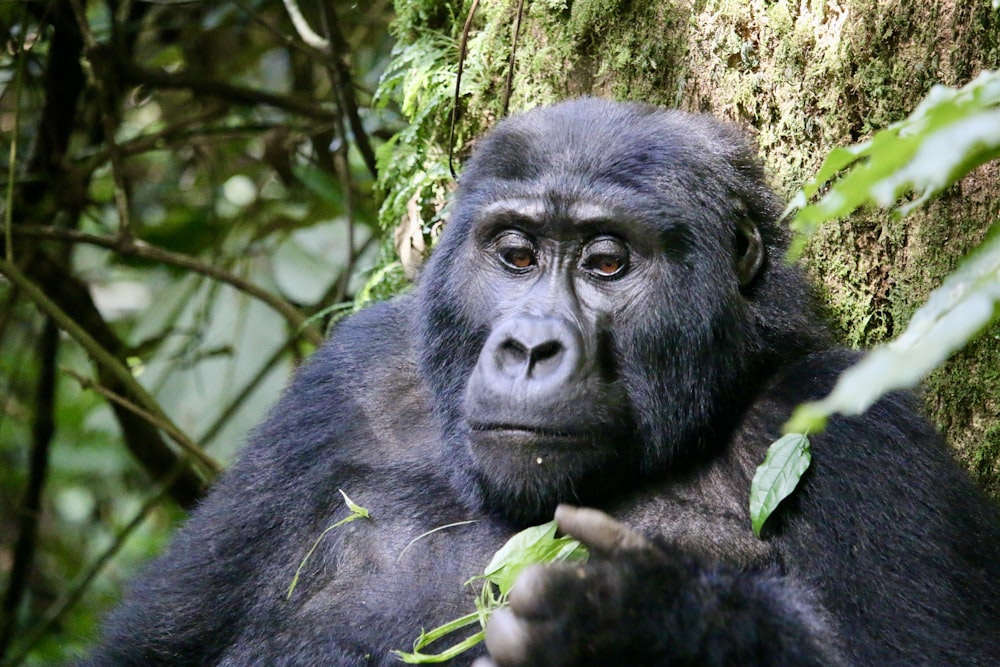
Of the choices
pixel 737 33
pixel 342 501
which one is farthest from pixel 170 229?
pixel 737 33

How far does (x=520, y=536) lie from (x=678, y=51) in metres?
1.67

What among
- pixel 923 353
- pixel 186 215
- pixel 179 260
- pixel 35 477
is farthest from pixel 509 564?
pixel 186 215

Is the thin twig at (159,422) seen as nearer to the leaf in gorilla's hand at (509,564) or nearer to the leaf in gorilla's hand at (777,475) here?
the leaf in gorilla's hand at (509,564)

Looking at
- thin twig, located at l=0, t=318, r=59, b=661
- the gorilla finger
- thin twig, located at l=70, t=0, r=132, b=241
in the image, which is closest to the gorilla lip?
the gorilla finger

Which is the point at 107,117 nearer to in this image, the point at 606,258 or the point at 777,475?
the point at 606,258

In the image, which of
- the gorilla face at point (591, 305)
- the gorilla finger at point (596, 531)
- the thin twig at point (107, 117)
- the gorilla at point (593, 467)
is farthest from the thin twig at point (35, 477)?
the gorilla finger at point (596, 531)

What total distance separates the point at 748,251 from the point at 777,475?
0.66 m

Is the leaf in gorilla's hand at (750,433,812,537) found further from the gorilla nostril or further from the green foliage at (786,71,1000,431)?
the green foliage at (786,71,1000,431)

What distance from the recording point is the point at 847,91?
121 inches

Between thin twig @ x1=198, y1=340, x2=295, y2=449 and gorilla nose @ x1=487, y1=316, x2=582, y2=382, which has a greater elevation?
gorilla nose @ x1=487, y1=316, x2=582, y2=382

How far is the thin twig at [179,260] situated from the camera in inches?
178

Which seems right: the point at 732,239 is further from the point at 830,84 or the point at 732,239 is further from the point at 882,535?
the point at 882,535

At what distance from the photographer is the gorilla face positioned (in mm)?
2588

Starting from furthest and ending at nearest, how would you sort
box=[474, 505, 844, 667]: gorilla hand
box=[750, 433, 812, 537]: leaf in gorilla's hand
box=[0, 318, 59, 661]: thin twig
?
box=[0, 318, 59, 661]: thin twig
box=[750, 433, 812, 537]: leaf in gorilla's hand
box=[474, 505, 844, 667]: gorilla hand
